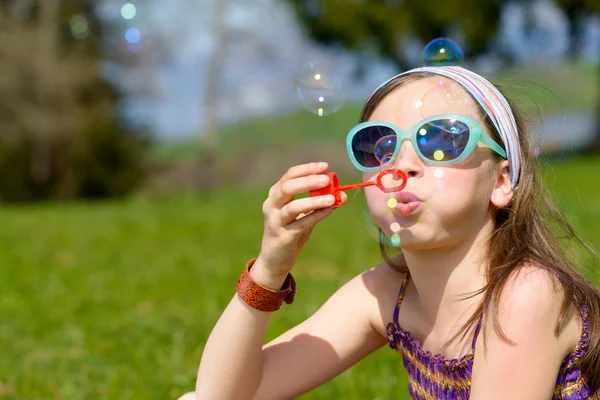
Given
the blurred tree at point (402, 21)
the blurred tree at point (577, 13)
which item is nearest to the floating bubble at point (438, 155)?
the blurred tree at point (402, 21)

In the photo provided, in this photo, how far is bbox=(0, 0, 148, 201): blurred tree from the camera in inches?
773

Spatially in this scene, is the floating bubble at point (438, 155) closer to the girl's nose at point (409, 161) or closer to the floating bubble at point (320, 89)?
the girl's nose at point (409, 161)

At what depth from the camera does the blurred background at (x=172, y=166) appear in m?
3.04

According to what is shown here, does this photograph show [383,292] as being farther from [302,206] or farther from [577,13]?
[577,13]

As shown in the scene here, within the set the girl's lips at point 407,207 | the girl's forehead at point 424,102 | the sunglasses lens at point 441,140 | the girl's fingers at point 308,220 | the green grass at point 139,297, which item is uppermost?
the girl's forehead at point 424,102

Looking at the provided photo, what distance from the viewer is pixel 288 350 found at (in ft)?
6.38

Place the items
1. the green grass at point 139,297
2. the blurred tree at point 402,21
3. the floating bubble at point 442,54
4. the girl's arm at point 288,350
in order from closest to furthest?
1. the girl's arm at point 288,350
2. the floating bubble at point 442,54
3. the green grass at point 139,297
4. the blurred tree at point 402,21

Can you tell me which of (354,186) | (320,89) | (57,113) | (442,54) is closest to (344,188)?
(354,186)

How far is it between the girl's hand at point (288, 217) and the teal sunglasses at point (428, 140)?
110 mm

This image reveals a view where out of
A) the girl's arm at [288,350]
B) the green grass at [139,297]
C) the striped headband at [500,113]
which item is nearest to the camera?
the striped headband at [500,113]

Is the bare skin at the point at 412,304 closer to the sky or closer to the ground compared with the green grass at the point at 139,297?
closer to the sky

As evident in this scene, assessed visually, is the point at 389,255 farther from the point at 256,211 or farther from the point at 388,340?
the point at 256,211

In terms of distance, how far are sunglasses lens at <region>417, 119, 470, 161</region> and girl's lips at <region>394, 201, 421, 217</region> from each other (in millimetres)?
96

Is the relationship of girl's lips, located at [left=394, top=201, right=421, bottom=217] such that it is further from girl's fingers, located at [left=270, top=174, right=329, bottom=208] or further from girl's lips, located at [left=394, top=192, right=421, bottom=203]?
girl's fingers, located at [left=270, top=174, right=329, bottom=208]
